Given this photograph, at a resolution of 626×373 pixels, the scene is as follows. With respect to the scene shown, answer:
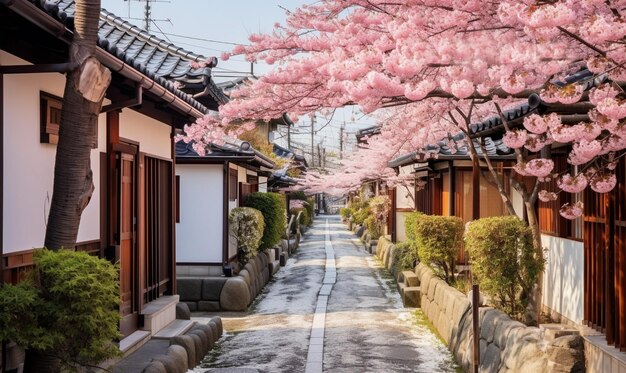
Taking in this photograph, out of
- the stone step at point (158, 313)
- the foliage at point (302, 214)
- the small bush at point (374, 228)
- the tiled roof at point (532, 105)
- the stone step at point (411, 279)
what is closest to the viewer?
the tiled roof at point (532, 105)

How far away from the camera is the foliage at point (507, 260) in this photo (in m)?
9.64

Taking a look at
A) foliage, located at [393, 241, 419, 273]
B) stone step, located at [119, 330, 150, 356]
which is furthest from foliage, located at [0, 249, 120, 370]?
foliage, located at [393, 241, 419, 273]

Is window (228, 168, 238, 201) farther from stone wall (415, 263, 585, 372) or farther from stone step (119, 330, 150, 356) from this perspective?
stone step (119, 330, 150, 356)

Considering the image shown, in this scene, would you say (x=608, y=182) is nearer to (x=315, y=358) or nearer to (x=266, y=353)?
(x=315, y=358)

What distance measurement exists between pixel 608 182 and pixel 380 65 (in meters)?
2.61

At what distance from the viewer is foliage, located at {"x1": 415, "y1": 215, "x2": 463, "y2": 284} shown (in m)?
14.8

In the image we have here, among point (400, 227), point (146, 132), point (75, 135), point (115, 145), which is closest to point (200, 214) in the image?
point (146, 132)

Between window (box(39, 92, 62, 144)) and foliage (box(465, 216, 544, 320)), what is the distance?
5924 mm

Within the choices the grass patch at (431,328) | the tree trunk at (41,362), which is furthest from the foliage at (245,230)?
the tree trunk at (41,362)

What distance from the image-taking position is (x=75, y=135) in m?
5.32

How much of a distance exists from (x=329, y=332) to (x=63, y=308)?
346 inches

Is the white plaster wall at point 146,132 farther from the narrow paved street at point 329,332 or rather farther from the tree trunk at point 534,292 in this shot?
the tree trunk at point 534,292

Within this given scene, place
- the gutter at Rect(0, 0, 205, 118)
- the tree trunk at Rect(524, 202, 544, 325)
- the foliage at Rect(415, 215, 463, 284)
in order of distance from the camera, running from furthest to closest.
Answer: the foliage at Rect(415, 215, 463, 284)
the tree trunk at Rect(524, 202, 544, 325)
the gutter at Rect(0, 0, 205, 118)

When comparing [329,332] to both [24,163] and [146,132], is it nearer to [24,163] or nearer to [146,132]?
[146,132]
